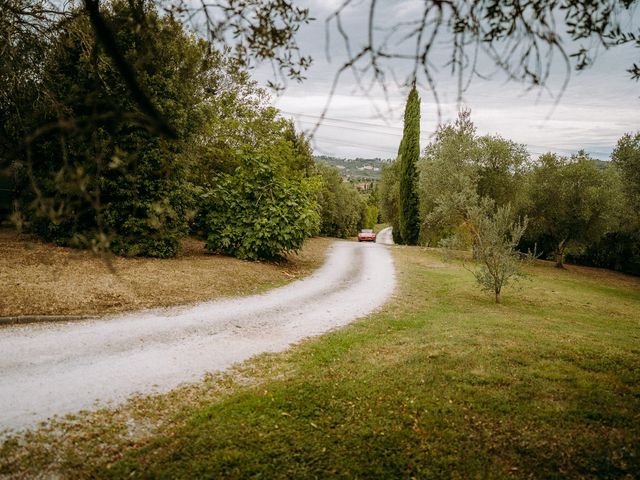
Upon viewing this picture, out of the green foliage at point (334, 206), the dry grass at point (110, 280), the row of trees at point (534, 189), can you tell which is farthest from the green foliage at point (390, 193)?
the dry grass at point (110, 280)

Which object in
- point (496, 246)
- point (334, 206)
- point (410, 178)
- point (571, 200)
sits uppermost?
point (410, 178)

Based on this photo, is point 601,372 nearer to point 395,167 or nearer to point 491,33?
point 491,33

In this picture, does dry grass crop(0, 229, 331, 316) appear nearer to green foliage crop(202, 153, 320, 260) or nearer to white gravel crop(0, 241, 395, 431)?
white gravel crop(0, 241, 395, 431)

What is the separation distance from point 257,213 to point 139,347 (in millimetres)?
9431

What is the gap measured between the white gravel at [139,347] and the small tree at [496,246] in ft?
12.9

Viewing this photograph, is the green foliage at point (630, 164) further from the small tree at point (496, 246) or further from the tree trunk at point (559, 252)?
the small tree at point (496, 246)

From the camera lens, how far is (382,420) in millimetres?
4617

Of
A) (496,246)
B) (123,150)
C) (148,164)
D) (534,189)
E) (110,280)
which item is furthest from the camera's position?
(534,189)

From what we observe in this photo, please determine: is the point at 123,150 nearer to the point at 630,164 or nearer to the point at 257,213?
the point at 257,213

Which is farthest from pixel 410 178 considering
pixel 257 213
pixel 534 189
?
pixel 257 213

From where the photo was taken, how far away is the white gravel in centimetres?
518

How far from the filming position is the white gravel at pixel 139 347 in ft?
17.0

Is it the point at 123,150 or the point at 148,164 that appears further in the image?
the point at 148,164

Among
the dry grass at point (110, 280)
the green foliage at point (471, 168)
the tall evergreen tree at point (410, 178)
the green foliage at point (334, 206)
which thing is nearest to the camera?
the dry grass at point (110, 280)
